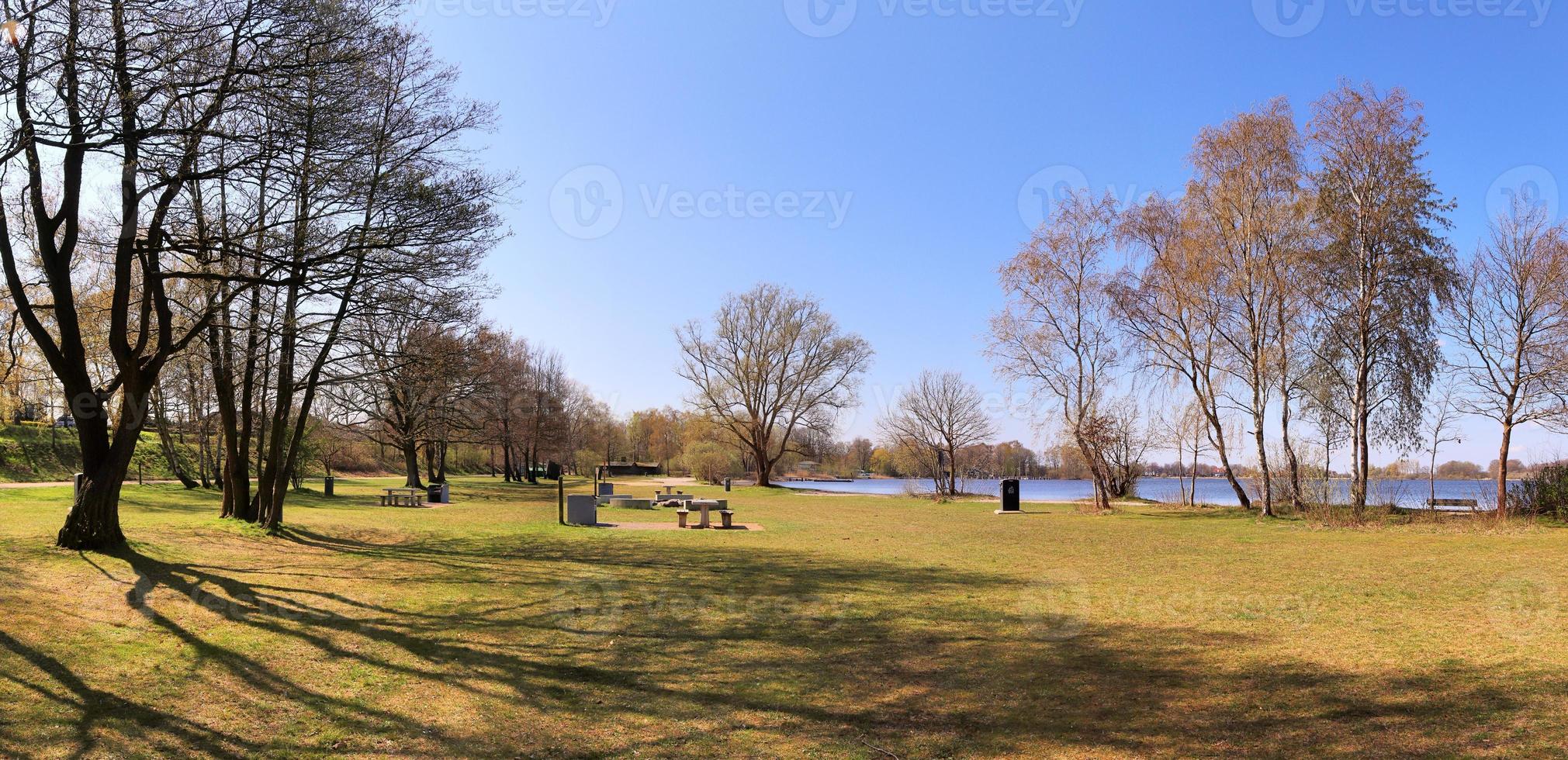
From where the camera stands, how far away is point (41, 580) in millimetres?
7824

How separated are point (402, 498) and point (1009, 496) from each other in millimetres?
20581

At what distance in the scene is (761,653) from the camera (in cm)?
699

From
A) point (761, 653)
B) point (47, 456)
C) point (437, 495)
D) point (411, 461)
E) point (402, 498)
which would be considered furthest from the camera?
point (411, 461)

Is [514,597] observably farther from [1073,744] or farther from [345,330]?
[345,330]

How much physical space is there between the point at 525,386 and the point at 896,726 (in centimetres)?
4793

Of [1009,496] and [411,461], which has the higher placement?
[411,461]

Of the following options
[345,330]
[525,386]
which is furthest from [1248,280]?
[525,386]

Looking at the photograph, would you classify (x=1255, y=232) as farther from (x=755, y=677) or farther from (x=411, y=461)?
(x=411, y=461)

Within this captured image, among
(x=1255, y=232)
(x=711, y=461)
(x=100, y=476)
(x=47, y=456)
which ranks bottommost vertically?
(x=711, y=461)

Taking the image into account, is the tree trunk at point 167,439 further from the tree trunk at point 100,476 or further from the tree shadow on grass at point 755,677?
the tree shadow on grass at point 755,677

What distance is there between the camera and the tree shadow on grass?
4910mm

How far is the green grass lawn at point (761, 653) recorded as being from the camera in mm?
4922

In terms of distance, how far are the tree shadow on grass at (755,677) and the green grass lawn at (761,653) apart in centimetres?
3

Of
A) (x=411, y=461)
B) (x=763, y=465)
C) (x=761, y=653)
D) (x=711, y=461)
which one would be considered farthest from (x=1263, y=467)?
(x=711, y=461)
